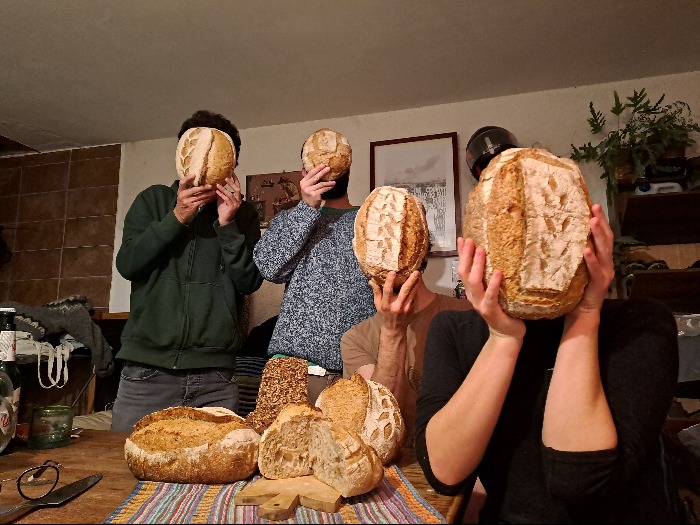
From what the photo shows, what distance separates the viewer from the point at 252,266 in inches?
64.8

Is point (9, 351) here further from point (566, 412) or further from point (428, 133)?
point (428, 133)

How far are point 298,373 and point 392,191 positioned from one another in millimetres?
548

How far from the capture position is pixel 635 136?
2.59 meters

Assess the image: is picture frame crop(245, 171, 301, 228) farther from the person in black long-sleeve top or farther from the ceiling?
the person in black long-sleeve top

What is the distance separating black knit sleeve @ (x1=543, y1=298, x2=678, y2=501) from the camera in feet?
2.23

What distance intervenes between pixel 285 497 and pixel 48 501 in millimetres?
340

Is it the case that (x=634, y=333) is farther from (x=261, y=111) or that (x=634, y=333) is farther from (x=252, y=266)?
(x=261, y=111)

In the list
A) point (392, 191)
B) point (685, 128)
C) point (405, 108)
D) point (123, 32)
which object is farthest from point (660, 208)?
point (123, 32)

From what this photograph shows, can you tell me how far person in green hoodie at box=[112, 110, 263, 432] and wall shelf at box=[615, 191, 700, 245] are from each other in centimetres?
197

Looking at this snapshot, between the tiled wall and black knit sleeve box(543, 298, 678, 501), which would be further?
the tiled wall

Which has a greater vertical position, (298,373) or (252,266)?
(252,266)

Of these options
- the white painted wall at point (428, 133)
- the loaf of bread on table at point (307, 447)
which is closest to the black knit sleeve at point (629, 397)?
the loaf of bread on table at point (307, 447)

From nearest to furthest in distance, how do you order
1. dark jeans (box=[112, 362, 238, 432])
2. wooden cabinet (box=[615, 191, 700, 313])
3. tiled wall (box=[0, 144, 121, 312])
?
dark jeans (box=[112, 362, 238, 432]) < wooden cabinet (box=[615, 191, 700, 313]) < tiled wall (box=[0, 144, 121, 312])

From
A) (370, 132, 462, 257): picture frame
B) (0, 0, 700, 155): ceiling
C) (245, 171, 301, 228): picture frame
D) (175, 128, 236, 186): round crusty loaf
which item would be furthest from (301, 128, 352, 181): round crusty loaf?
(245, 171, 301, 228): picture frame
